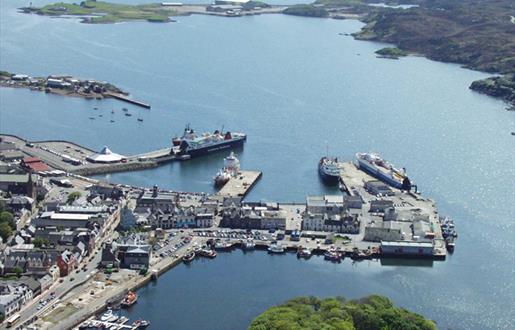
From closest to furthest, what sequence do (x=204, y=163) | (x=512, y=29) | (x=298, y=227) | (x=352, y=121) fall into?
(x=298, y=227), (x=204, y=163), (x=352, y=121), (x=512, y=29)

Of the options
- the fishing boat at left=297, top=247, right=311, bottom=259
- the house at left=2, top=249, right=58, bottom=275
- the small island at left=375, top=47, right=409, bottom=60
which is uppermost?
the house at left=2, top=249, right=58, bottom=275

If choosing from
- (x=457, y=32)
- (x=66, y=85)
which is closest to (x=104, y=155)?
(x=66, y=85)

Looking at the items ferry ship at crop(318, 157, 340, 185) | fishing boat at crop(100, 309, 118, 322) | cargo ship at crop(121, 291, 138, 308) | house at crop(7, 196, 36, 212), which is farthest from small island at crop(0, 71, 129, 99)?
fishing boat at crop(100, 309, 118, 322)

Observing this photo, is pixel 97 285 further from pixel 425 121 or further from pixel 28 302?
pixel 425 121

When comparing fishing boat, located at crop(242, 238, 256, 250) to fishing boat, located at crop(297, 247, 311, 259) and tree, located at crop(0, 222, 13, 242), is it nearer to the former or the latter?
fishing boat, located at crop(297, 247, 311, 259)

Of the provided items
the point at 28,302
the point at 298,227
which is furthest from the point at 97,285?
the point at 298,227

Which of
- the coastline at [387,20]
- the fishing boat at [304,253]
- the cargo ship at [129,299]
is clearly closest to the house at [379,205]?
the fishing boat at [304,253]

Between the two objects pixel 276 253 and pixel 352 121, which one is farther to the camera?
pixel 352 121
